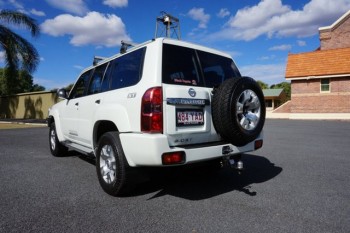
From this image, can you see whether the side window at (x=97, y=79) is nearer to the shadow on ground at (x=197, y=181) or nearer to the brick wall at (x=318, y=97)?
the shadow on ground at (x=197, y=181)

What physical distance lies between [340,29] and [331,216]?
111ft

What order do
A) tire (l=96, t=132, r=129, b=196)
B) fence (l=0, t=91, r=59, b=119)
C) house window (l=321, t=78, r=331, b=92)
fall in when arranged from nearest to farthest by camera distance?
tire (l=96, t=132, r=129, b=196), house window (l=321, t=78, r=331, b=92), fence (l=0, t=91, r=59, b=119)

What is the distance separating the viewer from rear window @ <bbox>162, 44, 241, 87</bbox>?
3.67m

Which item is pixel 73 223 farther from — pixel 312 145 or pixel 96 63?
pixel 312 145

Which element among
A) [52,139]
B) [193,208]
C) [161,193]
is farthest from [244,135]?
[52,139]

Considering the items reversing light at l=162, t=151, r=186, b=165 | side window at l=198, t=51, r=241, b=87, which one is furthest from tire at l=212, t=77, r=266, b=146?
reversing light at l=162, t=151, r=186, b=165

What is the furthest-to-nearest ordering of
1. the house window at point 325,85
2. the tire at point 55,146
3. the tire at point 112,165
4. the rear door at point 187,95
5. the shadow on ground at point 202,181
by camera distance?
the house window at point 325,85
the tire at point 55,146
the shadow on ground at point 202,181
the tire at point 112,165
the rear door at point 187,95

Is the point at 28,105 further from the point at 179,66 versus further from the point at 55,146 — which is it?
the point at 179,66

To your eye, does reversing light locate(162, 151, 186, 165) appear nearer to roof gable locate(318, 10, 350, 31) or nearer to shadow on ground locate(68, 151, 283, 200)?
shadow on ground locate(68, 151, 283, 200)

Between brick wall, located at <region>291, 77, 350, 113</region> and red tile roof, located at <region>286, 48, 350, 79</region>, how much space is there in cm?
74

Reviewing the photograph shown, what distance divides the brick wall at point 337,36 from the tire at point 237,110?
3266 cm

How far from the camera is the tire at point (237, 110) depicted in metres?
3.58

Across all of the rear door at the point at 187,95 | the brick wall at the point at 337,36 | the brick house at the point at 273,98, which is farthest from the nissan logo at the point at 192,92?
the brick house at the point at 273,98

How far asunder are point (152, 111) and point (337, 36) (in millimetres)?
34301
